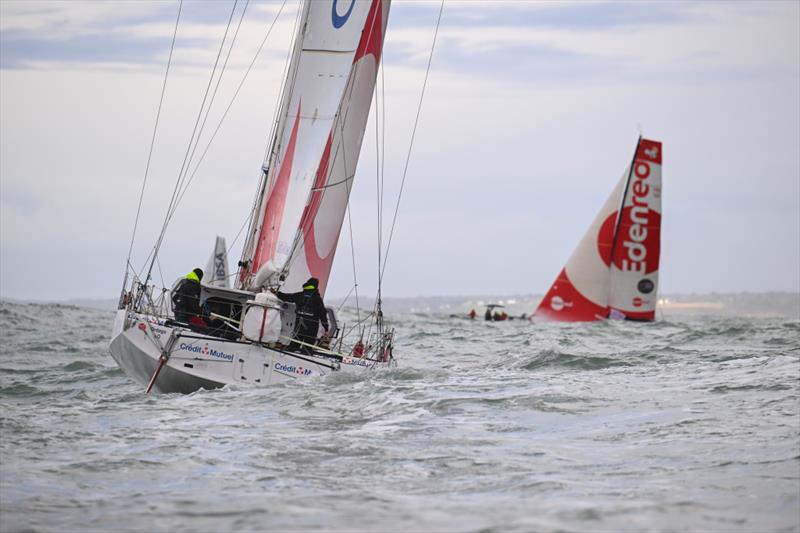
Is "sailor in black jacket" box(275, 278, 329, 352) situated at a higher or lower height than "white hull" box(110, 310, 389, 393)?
higher

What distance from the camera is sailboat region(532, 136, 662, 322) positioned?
1399 inches

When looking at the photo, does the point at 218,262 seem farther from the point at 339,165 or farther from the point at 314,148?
the point at 314,148

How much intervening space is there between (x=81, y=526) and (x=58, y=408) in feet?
14.4

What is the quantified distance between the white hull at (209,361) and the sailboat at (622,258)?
2584 centimetres

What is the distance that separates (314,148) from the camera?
14.7 m

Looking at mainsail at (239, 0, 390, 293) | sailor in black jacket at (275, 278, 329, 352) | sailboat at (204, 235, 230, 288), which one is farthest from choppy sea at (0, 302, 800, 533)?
sailboat at (204, 235, 230, 288)

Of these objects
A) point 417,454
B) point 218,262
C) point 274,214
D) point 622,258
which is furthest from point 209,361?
point 622,258

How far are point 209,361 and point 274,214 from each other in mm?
4102

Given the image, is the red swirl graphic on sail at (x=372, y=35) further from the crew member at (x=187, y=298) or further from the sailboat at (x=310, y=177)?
the crew member at (x=187, y=298)

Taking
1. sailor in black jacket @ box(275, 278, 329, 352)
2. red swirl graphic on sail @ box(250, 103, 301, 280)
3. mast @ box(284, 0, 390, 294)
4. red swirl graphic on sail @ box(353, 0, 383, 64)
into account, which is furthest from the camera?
red swirl graphic on sail @ box(353, 0, 383, 64)

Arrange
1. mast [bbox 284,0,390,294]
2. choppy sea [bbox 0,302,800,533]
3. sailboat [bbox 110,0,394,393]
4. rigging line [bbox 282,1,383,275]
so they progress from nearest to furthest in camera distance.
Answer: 1. choppy sea [bbox 0,302,800,533]
2. sailboat [bbox 110,0,394,393]
3. rigging line [bbox 282,1,383,275]
4. mast [bbox 284,0,390,294]

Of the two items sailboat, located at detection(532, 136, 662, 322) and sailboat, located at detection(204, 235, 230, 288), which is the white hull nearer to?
sailboat, located at detection(204, 235, 230, 288)

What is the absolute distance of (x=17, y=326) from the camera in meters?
25.3

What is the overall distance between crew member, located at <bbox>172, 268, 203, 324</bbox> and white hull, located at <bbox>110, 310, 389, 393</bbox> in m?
0.50
